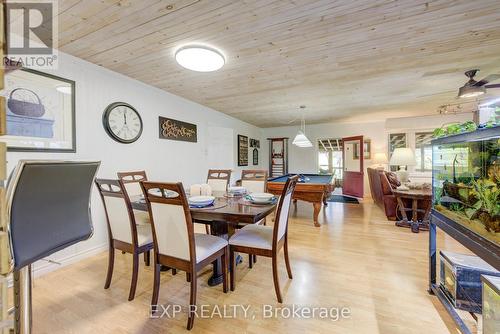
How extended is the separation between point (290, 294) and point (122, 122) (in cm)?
288

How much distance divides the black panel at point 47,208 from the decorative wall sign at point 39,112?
1511 millimetres

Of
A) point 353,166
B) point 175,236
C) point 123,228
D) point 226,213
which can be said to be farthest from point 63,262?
point 353,166

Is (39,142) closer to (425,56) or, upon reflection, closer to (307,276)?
(307,276)

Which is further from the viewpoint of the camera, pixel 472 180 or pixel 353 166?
pixel 353 166

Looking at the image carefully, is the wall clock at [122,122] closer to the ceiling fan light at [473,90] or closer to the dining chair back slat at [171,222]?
the dining chair back slat at [171,222]

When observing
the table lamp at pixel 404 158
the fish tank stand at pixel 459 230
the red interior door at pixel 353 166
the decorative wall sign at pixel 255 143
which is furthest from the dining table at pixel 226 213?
the red interior door at pixel 353 166

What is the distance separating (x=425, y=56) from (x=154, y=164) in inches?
150

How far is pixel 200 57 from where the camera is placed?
2197mm

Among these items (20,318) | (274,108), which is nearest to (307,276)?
(20,318)

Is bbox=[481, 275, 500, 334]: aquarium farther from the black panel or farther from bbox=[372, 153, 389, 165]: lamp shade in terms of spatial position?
bbox=[372, 153, 389, 165]: lamp shade

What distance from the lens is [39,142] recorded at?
6.88 ft

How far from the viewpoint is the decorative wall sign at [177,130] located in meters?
3.56

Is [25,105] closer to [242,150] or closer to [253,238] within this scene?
[253,238]

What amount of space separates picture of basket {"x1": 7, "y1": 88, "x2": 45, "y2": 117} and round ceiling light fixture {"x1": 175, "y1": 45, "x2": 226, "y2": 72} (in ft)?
4.67
